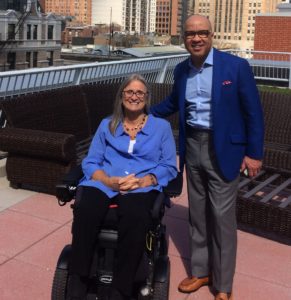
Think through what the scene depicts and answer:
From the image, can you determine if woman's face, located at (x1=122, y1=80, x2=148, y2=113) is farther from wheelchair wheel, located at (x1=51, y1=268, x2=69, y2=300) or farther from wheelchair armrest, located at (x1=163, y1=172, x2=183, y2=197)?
wheelchair wheel, located at (x1=51, y1=268, x2=69, y2=300)

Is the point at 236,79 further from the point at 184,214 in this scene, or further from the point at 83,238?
the point at 184,214

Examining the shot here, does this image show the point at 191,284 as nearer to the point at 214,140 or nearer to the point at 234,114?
the point at 214,140

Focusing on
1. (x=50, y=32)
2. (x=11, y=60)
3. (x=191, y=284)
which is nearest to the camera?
(x=191, y=284)

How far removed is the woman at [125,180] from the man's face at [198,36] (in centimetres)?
47

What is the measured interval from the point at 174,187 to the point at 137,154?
0.32 metres

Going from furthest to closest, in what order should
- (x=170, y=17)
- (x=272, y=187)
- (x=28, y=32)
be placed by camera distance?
(x=170, y=17)
(x=28, y=32)
(x=272, y=187)

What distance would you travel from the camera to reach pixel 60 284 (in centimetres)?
287

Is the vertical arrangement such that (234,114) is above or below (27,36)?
below

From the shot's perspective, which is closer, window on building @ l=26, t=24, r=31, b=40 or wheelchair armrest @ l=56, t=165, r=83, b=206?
wheelchair armrest @ l=56, t=165, r=83, b=206

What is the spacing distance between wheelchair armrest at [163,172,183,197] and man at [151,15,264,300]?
90 millimetres

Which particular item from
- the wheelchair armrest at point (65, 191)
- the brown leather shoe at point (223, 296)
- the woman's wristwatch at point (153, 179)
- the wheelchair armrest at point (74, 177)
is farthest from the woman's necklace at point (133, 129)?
the brown leather shoe at point (223, 296)

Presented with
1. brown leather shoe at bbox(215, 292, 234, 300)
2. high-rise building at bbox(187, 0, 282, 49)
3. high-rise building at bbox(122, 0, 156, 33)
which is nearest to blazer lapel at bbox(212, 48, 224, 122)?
brown leather shoe at bbox(215, 292, 234, 300)

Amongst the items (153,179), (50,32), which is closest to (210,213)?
(153,179)

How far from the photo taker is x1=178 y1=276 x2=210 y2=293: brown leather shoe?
3.27 metres
